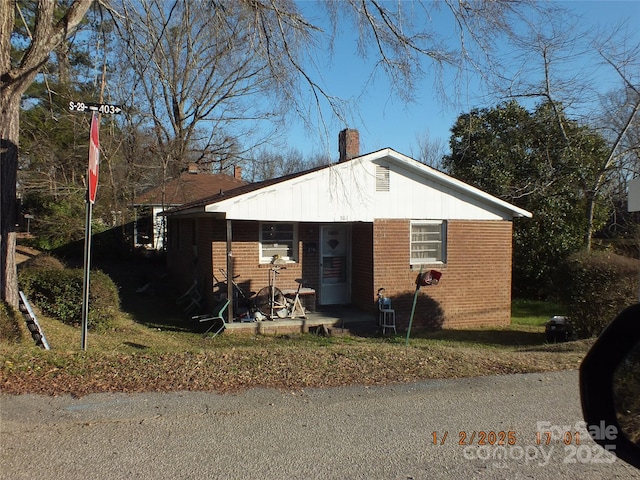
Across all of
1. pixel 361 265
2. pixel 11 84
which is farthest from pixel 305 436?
pixel 361 265

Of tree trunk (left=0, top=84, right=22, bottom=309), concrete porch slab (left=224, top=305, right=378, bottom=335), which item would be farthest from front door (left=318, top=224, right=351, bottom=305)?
tree trunk (left=0, top=84, right=22, bottom=309)

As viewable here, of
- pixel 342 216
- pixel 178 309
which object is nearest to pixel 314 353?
pixel 342 216

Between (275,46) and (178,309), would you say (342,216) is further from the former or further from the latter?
(178,309)

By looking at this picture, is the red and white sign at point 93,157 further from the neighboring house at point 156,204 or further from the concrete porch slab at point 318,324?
the neighboring house at point 156,204

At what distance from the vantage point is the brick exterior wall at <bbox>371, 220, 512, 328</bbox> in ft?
39.6

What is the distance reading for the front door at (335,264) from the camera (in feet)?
42.6

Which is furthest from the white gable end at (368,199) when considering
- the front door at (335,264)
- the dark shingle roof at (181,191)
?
the dark shingle roof at (181,191)

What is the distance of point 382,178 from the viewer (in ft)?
39.1

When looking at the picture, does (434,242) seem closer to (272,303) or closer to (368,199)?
(368,199)

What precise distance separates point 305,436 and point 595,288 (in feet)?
29.1

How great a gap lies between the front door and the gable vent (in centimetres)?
174

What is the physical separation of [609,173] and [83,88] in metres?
18.2

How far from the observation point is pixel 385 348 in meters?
6.98
